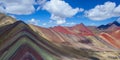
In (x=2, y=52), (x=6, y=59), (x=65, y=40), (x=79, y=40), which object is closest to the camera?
(x=6, y=59)

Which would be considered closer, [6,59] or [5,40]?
[6,59]

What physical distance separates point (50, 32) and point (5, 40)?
69.6 meters

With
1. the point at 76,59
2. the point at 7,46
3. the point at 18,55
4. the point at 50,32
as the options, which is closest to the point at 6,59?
the point at 18,55

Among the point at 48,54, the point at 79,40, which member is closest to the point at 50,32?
the point at 79,40

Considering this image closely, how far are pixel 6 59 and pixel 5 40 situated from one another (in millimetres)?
21467

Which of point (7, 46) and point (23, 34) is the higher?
point (23, 34)

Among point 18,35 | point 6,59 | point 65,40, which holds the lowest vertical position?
point 6,59

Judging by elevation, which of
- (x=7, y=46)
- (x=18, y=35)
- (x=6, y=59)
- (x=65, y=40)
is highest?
(x=65, y=40)

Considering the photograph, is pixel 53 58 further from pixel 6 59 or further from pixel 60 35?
pixel 60 35

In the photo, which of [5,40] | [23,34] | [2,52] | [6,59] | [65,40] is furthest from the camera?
[65,40]

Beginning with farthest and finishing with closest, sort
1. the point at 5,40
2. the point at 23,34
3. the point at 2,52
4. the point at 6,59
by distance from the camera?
1. the point at 5,40
2. the point at 23,34
3. the point at 2,52
4. the point at 6,59

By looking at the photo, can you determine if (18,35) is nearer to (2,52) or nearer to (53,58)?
(2,52)

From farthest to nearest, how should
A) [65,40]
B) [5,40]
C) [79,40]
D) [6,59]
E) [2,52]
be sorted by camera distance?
[79,40]
[65,40]
[5,40]
[2,52]
[6,59]

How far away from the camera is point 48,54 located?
9269 cm
